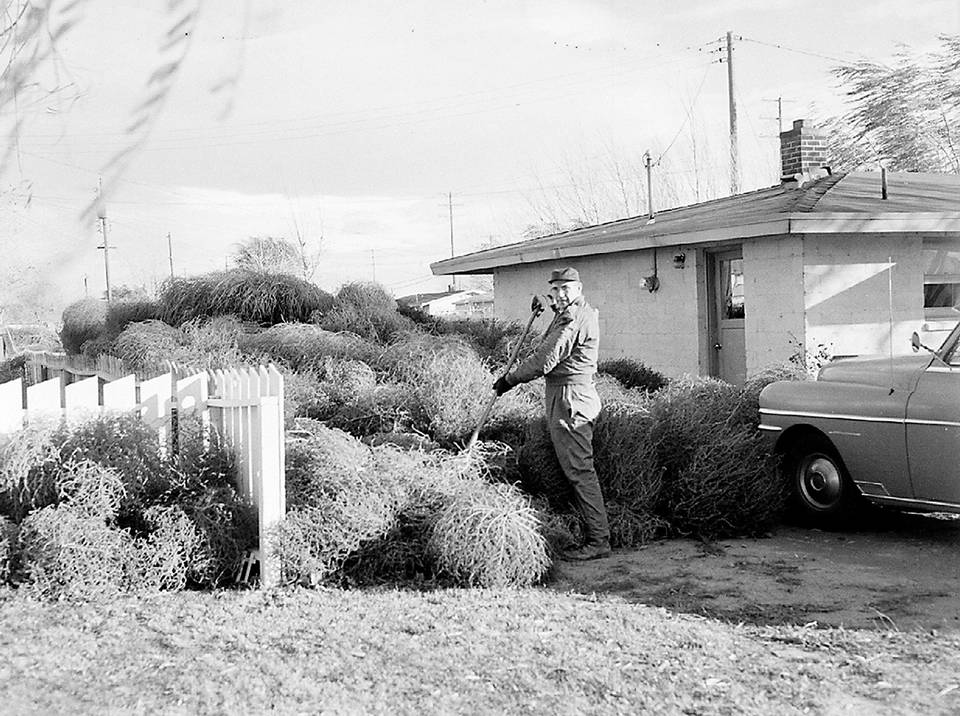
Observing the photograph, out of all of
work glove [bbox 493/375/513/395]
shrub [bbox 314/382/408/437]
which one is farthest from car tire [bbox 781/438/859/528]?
shrub [bbox 314/382/408/437]

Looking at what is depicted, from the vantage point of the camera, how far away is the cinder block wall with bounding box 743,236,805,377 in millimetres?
13016

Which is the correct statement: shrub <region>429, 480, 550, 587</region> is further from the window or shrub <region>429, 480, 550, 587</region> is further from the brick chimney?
the brick chimney

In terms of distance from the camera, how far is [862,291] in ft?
43.5

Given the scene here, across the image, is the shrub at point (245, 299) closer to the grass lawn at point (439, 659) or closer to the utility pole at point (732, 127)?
the grass lawn at point (439, 659)

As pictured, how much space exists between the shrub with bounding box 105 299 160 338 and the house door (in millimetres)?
7591

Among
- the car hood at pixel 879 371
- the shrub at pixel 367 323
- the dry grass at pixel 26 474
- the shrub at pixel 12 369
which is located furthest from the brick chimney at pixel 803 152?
the shrub at pixel 12 369

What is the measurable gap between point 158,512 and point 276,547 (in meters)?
0.77

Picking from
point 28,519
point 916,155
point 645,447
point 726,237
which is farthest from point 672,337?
point 916,155

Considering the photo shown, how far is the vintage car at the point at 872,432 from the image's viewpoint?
25.4ft

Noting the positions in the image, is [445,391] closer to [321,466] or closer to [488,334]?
[321,466]

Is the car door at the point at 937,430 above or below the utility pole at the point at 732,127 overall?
below

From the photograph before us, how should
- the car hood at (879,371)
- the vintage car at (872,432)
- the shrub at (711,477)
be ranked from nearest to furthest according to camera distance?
the vintage car at (872,432), the car hood at (879,371), the shrub at (711,477)

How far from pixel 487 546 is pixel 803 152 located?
11.4 meters

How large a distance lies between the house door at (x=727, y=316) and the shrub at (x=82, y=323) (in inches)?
346
